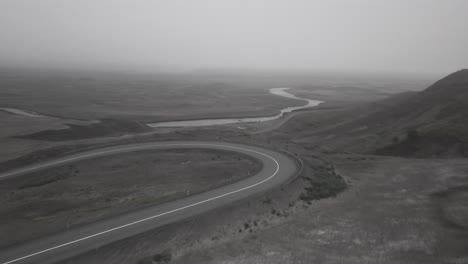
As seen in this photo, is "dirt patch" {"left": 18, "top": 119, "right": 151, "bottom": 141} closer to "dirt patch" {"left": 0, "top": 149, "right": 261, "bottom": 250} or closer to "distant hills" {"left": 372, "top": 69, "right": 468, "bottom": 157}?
"dirt patch" {"left": 0, "top": 149, "right": 261, "bottom": 250}

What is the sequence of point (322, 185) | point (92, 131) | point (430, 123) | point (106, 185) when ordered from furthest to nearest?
1. point (92, 131)
2. point (430, 123)
3. point (106, 185)
4. point (322, 185)

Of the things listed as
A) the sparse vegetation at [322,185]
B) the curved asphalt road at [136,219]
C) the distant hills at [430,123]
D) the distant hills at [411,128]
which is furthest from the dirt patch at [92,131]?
the distant hills at [430,123]

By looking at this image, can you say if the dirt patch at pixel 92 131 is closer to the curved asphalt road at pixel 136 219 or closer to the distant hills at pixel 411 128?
the curved asphalt road at pixel 136 219

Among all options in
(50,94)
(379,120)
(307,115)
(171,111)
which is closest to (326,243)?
(379,120)

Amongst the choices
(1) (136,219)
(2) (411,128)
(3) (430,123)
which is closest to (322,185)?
(1) (136,219)

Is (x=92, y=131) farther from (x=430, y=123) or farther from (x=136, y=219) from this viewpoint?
(x=430, y=123)

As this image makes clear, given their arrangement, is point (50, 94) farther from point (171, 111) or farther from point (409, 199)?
point (409, 199)
